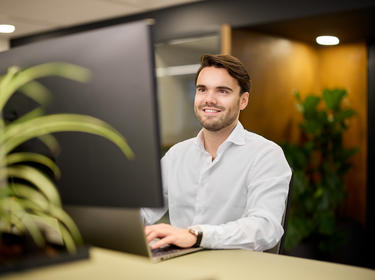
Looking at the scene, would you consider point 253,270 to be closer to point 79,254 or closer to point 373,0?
point 79,254

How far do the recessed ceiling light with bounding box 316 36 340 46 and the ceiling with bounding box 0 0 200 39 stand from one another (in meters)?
1.14

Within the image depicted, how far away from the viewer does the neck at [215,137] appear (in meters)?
1.82

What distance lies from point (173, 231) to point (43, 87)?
52 centimetres

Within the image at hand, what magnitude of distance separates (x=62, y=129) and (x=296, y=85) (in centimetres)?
372

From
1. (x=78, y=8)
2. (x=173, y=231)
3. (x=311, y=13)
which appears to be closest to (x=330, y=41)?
(x=311, y=13)

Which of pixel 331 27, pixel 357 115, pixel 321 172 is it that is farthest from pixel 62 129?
pixel 357 115

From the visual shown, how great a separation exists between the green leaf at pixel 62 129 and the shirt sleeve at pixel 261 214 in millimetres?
513

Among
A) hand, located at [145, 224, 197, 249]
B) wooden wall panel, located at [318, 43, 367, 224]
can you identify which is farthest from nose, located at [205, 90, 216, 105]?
wooden wall panel, located at [318, 43, 367, 224]

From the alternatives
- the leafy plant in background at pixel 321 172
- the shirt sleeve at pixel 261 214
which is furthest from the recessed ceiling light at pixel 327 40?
the shirt sleeve at pixel 261 214

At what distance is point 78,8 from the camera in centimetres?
423

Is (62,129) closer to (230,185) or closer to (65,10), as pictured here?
(230,185)

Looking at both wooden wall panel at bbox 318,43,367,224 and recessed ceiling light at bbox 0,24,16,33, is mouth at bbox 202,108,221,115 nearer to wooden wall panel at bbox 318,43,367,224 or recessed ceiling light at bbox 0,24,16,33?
wooden wall panel at bbox 318,43,367,224

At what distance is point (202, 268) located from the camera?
1059mm

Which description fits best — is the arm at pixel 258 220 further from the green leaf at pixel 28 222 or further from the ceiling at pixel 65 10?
the ceiling at pixel 65 10
